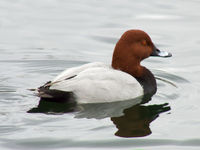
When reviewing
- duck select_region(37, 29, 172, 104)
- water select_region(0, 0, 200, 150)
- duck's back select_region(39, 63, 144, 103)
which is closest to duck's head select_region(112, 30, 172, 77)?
duck select_region(37, 29, 172, 104)

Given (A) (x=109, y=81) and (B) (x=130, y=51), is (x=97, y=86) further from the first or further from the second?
(B) (x=130, y=51)

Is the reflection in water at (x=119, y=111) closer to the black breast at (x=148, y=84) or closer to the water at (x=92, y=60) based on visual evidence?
the water at (x=92, y=60)

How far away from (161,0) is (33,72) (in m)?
4.91

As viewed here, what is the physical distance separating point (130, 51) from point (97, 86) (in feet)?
3.11

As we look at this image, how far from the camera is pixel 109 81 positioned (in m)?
8.51

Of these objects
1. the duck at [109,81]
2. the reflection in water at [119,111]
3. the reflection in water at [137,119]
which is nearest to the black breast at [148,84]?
the duck at [109,81]

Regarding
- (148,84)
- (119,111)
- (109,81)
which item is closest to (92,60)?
(148,84)

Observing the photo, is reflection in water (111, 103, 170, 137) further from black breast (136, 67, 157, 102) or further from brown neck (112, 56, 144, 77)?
brown neck (112, 56, 144, 77)

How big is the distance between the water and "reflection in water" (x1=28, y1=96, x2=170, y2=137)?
0.01 metres

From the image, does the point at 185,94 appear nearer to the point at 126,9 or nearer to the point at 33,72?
the point at 33,72

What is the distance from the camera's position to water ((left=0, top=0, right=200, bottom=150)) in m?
7.51

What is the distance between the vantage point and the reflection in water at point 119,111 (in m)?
8.12

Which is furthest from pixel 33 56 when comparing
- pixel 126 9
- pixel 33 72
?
pixel 126 9

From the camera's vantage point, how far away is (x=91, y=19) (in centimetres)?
1288
